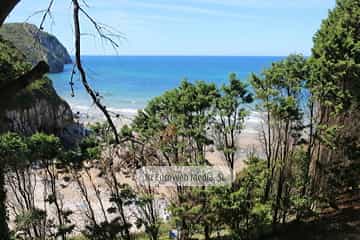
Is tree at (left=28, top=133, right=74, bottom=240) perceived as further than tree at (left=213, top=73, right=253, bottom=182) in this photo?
No

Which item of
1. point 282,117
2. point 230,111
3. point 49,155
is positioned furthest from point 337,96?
point 49,155

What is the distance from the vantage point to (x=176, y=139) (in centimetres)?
924

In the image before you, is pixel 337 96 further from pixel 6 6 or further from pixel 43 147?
pixel 6 6

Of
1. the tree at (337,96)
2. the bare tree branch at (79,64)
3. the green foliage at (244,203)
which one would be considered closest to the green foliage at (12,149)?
the green foliage at (244,203)

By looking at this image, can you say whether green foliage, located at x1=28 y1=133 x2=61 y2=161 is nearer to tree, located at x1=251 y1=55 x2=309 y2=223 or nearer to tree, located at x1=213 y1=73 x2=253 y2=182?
tree, located at x1=213 y1=73 x2=253 y2=182

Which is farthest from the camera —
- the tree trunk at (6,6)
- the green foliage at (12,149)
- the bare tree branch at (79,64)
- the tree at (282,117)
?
the tree at (282,117)

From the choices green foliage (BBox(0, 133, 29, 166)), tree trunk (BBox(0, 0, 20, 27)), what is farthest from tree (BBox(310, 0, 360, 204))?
tree trunk (BBox(0, 0, 20, 27))

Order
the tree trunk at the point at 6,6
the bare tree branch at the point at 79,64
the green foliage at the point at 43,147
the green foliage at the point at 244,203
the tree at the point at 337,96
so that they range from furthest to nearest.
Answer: the tree at the point at 337,96 < the green foliage at the point at 43,147 < the green foliage at the point at 244,203 < the bare tree branch at the point at 79,64 < the tree trunk at the point at 6,6

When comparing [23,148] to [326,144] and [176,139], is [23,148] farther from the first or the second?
[326,144]

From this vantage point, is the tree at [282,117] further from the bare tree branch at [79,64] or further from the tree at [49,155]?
the bare tree branch at [79,64]

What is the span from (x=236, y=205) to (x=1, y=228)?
5019mm

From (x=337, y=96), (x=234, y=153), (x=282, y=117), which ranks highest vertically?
(x=337, y=96)

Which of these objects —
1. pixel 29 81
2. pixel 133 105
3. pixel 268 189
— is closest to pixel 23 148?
pixel 268 189

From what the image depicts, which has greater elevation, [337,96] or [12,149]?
[337,96]
